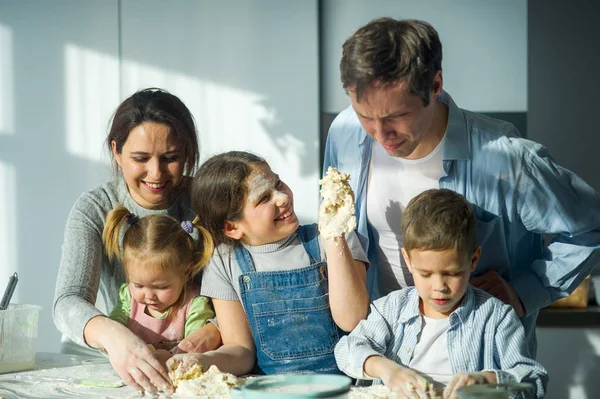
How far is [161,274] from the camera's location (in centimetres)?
165

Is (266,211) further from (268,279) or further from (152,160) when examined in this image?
(152,160)

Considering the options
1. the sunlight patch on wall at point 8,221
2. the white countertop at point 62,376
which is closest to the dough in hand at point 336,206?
the white countertop at point 62,376

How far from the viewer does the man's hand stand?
1.57 m

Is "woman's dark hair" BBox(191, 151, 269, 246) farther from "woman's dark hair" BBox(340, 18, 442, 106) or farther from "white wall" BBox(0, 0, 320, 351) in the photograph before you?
"white wall" BBox(0, 0, 320, 351)

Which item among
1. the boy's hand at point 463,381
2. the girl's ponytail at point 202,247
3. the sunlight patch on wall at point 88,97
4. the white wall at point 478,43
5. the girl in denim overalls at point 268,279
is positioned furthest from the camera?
the sunlight patch on wall at point 88,97

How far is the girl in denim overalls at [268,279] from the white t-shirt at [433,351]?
0.13 meters

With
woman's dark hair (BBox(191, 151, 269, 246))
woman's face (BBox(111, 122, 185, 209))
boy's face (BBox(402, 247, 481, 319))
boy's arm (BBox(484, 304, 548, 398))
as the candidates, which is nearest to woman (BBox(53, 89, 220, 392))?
woman's face (BBox(111, 122, 185, 209))

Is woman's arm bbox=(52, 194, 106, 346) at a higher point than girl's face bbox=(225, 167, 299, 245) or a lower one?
lower

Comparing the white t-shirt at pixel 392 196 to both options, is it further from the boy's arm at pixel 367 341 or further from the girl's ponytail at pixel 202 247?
the girl's ponytail at pixel 202 247

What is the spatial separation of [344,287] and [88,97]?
1977 millimetres

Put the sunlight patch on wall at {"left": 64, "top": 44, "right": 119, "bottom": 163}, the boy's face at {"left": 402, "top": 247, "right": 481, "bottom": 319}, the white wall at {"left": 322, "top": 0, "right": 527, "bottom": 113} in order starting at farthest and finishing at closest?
1. the sunlight patch on wall at {"left": 64, "top": 44, "right": 119, "bottom": 163}
2. the white wall at {"left": 322, "top": 0, "right": 527, "bottom": 113}
3. the boy's face at {"left": 402, "top": 247, "right": 481, "bottom": 319}

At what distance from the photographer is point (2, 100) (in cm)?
322

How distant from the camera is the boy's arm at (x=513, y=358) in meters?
1.32

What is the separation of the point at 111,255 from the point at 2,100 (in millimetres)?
1739
